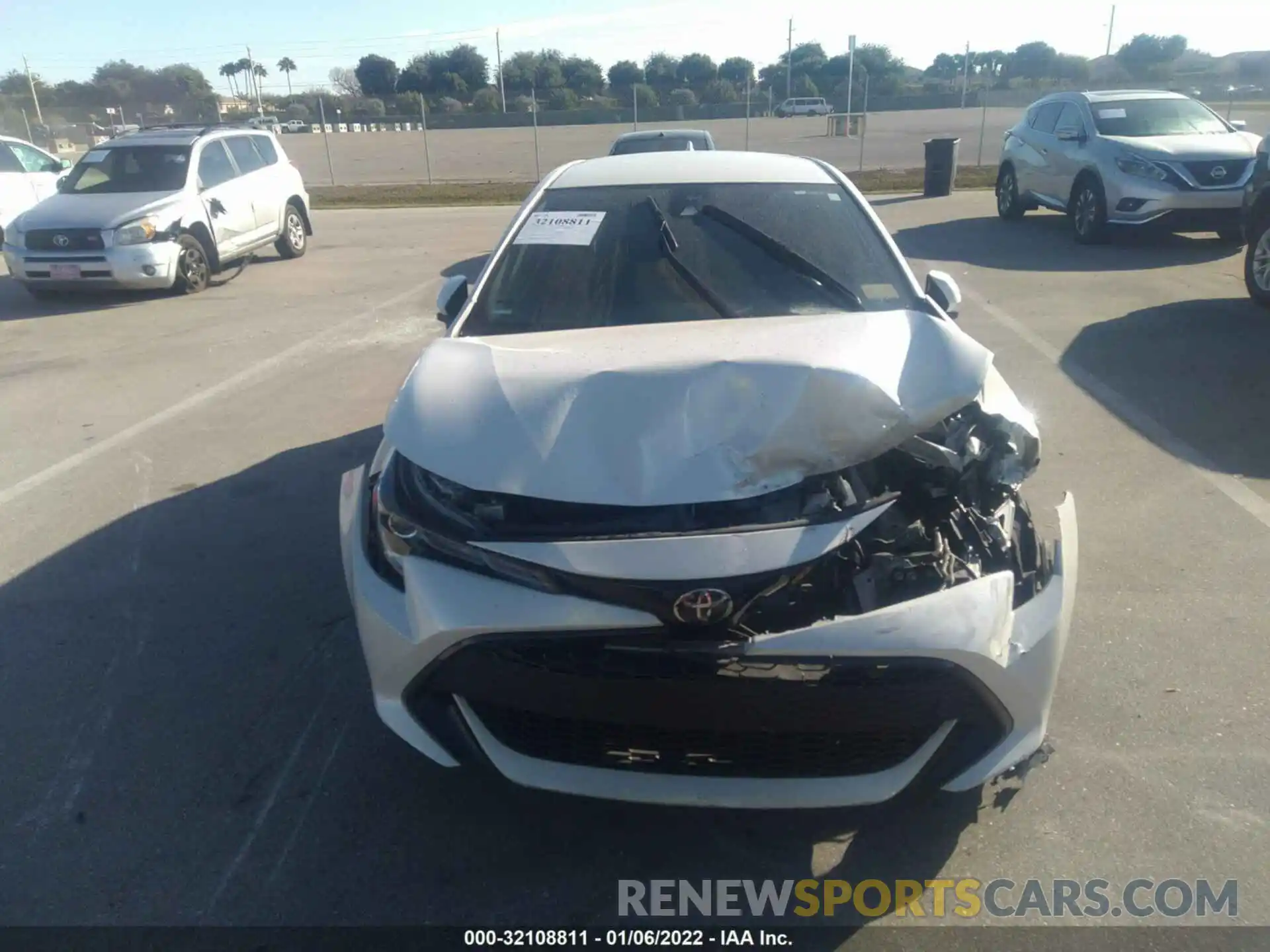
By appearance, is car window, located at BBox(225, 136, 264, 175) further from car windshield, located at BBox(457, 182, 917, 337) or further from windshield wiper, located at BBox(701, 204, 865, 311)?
windshield wiper, located at BBox(701, 204, 865, 311)

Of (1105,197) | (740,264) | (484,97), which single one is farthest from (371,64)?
(740,264)

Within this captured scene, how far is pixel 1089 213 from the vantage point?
1238cm

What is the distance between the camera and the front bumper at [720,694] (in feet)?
7.77

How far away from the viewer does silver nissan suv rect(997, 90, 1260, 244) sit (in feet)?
37.0

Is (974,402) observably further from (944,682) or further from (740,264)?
(740,264)

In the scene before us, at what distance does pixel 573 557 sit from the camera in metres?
2.47

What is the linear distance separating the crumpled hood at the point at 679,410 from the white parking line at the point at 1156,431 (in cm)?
258

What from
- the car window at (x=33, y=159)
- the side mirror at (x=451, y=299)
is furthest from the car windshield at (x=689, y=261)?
the car window at (x=33, y=159)

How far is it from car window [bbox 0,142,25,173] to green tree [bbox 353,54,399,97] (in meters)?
71.6

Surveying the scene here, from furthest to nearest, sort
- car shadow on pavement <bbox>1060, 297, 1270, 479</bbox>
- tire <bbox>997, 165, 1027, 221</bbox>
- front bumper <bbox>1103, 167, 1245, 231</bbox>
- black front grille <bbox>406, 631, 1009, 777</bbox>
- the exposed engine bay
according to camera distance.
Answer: tire <bbox>997, 165, 1027, 221</bbox> < front bumper <bbox>1103, 167, 1245, 231</bbox> < car shadow on pavement <bbox>1060, 297, 1270, 479</bbox> < the exposed engine bay < black front grille <bbox>406, 631, 1009, 777</bbox>

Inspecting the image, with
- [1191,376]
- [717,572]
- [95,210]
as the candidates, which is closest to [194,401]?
[95,210]

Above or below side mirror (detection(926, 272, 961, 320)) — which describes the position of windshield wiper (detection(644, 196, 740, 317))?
above

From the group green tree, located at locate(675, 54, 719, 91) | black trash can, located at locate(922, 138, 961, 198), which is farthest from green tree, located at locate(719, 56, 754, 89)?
black trash can, located at locate(922, 138, 961, 198)

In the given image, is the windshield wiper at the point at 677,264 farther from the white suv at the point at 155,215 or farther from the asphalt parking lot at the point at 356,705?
the white suv at the point at 155,215
